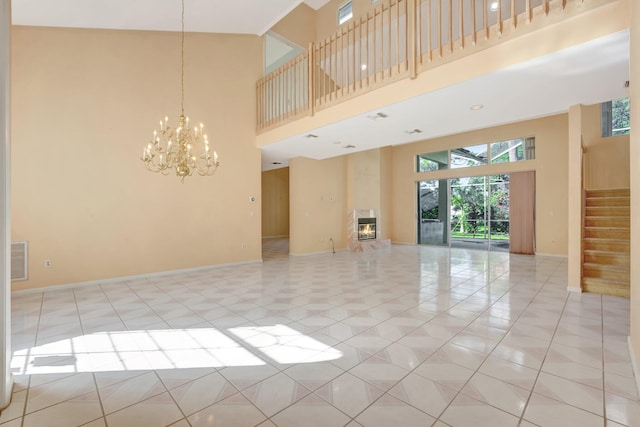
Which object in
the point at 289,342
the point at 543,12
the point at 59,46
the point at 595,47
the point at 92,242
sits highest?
the point at 59,46

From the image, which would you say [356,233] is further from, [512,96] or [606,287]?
[512,96]

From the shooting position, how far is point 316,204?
8625mm

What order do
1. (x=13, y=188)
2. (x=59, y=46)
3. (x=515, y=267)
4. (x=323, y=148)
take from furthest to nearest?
(x=323, y=148)
(x=515, y=267)
(x=59, y=46)
(x=13, y=188)

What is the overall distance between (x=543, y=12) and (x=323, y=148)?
475 centimetres

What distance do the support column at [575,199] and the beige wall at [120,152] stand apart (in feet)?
19.7

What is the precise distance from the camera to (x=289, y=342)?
2.75 m

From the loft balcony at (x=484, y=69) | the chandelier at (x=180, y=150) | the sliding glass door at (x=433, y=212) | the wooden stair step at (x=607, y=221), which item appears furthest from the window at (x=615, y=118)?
the chandelier at (x=180, y=150)

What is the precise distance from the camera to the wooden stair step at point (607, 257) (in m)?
4.45

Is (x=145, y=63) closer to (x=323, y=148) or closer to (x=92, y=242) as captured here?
(x=92, y=242)

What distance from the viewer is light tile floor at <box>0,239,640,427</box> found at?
178cm

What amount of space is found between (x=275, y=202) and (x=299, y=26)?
7.49 m

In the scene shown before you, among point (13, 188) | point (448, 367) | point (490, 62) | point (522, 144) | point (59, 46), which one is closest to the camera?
point (448, 367)

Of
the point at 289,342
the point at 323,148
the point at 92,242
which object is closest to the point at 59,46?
the point at 92,242

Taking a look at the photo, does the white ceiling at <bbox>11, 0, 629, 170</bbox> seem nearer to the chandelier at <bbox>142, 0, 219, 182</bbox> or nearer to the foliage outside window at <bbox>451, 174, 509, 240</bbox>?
the chandelier at <bbox>142, 0, 219, 182</bbox>
